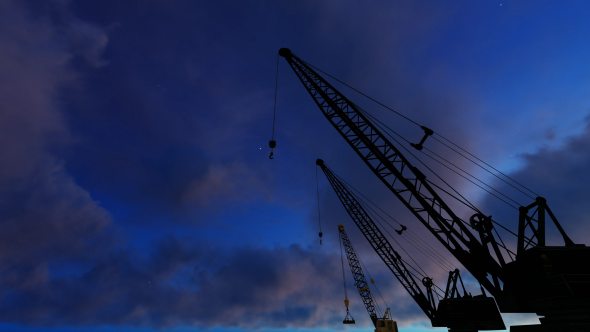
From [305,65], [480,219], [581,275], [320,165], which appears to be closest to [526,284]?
[581,275]

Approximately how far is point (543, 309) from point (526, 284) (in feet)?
5.90

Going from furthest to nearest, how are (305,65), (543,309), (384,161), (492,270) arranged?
(305,65)
(384,161)
(492,270)
(543,309)

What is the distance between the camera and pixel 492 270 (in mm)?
22578

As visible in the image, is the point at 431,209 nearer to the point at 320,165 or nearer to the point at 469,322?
the point at 469,322

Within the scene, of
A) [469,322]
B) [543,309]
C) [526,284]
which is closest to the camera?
[543,309]

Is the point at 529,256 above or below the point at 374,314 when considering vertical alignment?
below

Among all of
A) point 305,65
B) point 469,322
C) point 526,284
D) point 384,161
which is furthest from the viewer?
point 305,65

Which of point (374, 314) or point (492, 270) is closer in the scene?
point (492, 270)

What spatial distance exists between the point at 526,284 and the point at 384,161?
552 inches

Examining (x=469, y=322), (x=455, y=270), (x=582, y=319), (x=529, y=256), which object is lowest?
(x=582, y=319)

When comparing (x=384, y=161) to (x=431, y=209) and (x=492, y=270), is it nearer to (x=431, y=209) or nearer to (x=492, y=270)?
(x=431, y=209)

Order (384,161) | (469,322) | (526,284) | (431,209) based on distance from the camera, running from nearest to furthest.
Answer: (526,284), (431,209), (384,161), (469,322)

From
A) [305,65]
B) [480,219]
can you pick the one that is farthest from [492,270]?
[305,65]

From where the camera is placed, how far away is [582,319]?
16219 millimetres
